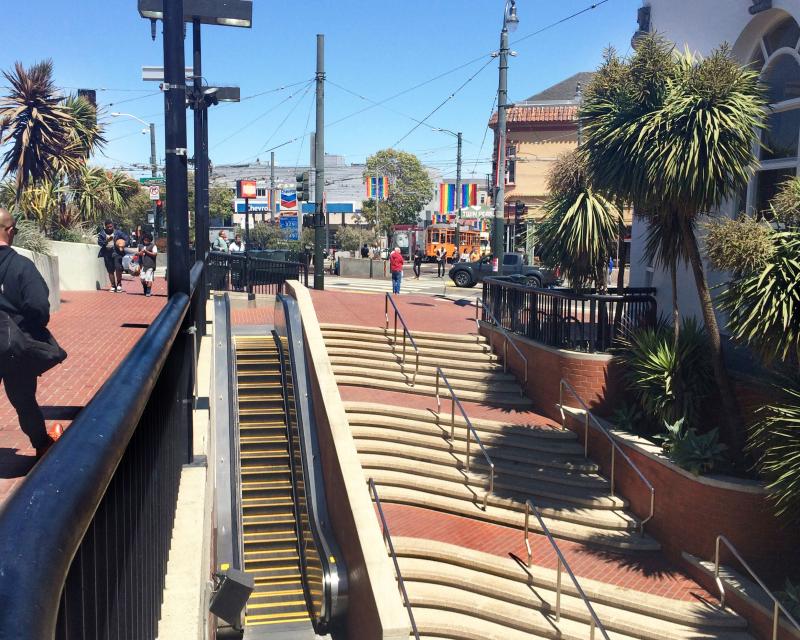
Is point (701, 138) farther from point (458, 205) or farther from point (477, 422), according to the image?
point (458, 205)

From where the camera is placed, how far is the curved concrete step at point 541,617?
8.69 meters

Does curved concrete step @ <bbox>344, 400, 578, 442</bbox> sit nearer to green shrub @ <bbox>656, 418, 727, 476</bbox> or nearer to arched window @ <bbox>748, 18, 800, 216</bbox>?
green shrub @ <bbox>656, 418, 727, 476</bbox>

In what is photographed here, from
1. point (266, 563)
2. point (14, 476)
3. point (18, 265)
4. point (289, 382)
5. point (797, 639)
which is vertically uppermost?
point (18, 265)

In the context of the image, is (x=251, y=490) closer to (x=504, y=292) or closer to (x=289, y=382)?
(x=289, y=382)

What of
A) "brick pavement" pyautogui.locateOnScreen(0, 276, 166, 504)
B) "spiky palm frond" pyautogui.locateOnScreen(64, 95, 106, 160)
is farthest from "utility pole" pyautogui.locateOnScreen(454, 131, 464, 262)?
"brick pavement" pyautogui.locateOnScreen(0, 276, 166, 504)

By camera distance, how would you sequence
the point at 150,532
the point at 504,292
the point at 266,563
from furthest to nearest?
the point at 504,292 < the point at 266,563 < the point at 150,532

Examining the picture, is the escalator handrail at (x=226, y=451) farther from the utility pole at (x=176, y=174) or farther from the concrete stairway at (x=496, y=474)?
the utility pole at (x=176, y=174)

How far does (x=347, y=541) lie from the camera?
984 cm

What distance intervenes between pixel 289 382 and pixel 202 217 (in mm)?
4599

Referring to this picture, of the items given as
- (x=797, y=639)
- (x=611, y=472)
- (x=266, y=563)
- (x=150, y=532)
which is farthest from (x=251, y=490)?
(x=150, y=532)

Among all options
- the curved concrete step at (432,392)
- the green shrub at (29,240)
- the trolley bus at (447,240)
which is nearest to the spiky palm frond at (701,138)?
the curved concrete step at (432,392)

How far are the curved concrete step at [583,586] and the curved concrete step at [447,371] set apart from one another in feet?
17.5

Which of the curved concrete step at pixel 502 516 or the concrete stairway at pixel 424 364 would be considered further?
the concrete stairway at pixel 424 364

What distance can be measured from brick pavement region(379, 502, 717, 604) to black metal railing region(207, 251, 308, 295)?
10024 millimetres
